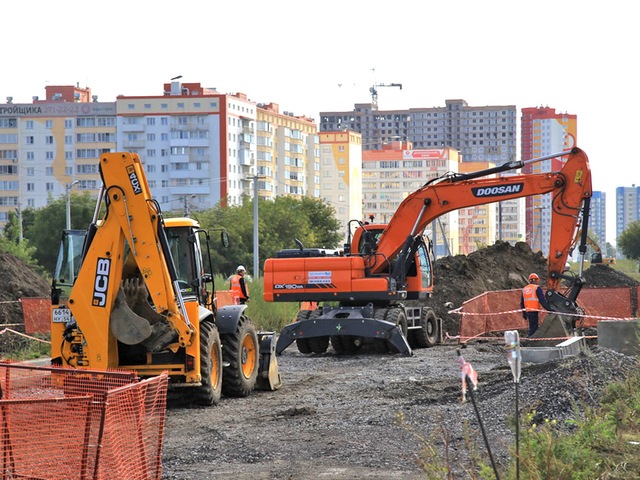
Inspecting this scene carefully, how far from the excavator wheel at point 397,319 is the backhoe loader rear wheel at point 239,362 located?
7089mm

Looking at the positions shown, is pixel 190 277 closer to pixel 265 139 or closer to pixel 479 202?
pixel 479 202

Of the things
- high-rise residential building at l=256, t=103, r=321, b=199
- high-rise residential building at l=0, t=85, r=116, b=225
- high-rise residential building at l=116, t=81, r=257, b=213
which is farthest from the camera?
high-rise residential building at l=256, t=103, r=321, b=199

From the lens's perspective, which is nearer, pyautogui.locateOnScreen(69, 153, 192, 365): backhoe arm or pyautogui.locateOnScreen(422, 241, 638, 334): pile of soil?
pyautogui.locateOnScreen(69, 153, 192, 365): backhoe arm

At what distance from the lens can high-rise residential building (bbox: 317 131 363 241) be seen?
582 ft

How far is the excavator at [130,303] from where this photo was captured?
14.8 m

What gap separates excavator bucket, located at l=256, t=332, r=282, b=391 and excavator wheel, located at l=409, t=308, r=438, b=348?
857 cm

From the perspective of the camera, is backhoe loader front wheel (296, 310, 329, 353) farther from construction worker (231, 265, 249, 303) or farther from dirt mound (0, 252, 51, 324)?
dirt mound (0, 252, 51, 324)

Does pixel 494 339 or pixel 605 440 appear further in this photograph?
pixel 494 339

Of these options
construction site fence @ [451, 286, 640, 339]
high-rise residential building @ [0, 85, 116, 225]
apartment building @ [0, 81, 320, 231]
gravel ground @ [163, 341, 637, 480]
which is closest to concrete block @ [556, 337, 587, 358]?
gravel ground @ [163, 341, 637, 480]

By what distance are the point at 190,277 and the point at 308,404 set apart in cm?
241

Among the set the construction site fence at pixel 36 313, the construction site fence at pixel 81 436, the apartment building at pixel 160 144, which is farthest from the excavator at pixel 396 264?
the apartment building at pixel 160 144

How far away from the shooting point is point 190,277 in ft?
53.9

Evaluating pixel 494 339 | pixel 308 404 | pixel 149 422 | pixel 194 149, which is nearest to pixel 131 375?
pixel 149 422

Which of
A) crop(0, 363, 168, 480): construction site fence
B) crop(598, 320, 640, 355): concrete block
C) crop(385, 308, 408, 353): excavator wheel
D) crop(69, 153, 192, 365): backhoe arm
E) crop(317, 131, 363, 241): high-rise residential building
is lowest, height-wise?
crop(385, 308, 408, 353): excavator wheel
